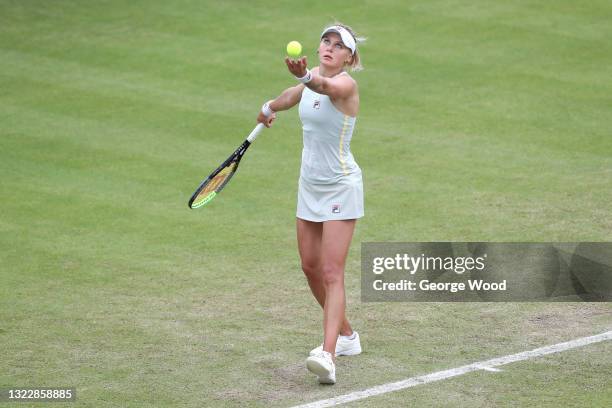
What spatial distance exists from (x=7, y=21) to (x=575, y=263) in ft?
39.5

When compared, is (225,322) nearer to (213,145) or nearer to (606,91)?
(213,145)

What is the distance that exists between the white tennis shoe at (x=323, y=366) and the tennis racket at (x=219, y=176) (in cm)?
171

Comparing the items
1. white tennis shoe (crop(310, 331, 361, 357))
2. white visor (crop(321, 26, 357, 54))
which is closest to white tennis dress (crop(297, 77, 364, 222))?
white visor (crop(321, 26, 357, 54))

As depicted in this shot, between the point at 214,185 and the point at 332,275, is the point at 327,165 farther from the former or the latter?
the point at 214,185

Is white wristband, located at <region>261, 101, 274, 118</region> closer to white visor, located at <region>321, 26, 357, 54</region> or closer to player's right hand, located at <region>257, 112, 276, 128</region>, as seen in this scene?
player's right hand, located at <region>257, 112, 276, 128</region>

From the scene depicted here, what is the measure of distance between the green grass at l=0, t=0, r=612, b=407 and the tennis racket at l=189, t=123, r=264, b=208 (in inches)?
39.6

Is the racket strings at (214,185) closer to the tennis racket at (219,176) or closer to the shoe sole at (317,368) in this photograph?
the tennis racket at (219,176)

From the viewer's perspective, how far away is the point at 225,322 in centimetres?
907

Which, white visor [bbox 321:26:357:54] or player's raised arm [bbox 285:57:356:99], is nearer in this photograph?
player's raised arm [bbox 285:57:356:99]

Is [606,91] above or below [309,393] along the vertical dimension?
above

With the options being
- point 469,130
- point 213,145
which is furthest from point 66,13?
point 469,130

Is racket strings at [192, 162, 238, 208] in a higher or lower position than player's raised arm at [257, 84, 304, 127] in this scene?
lower

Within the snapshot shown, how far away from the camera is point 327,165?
8047mm

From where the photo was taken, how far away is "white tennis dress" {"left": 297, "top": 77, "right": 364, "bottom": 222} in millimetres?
7941
